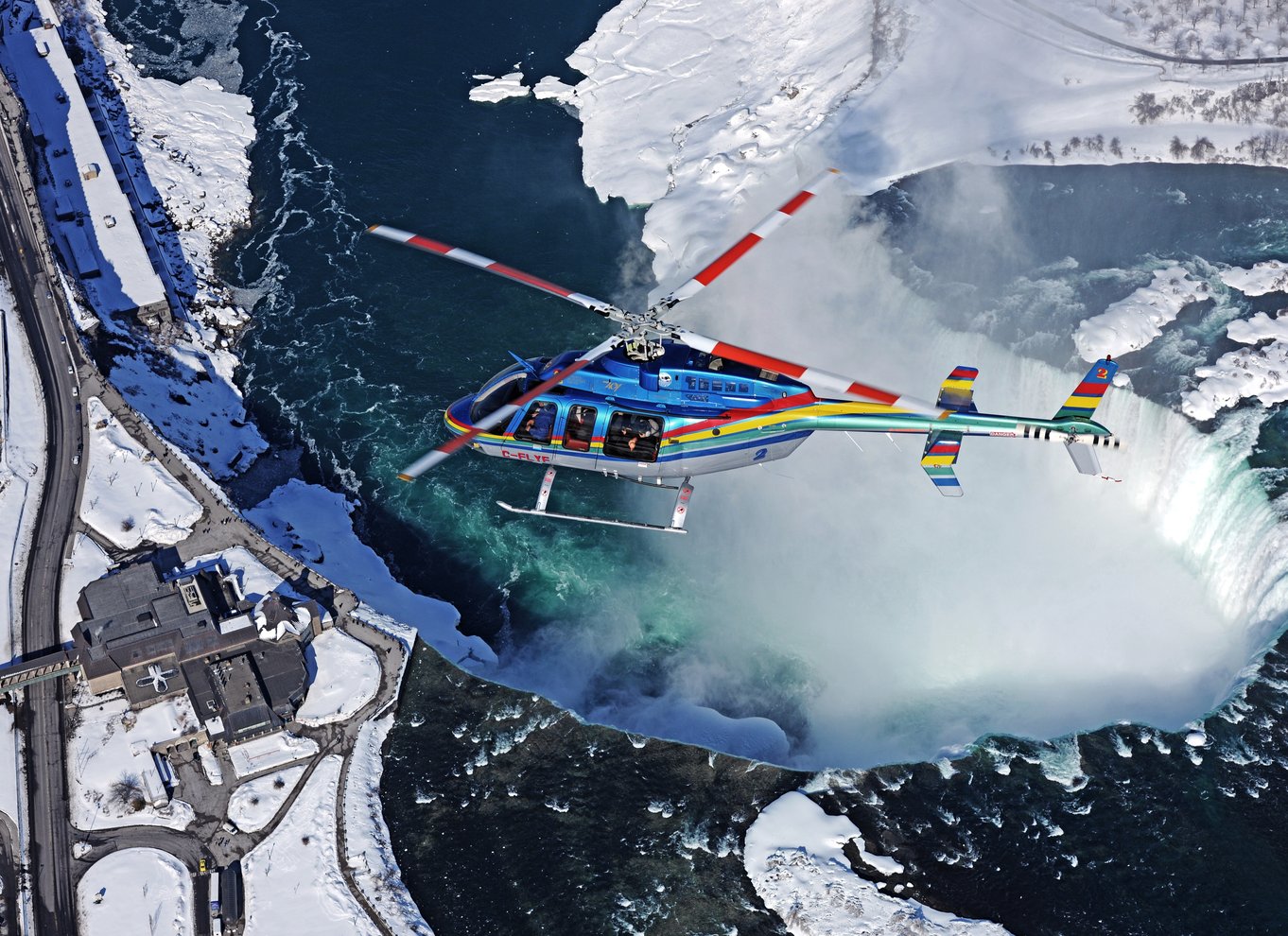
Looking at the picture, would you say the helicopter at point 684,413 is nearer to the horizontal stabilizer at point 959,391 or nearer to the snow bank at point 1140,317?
the horizontal stabilizer at point 959,391

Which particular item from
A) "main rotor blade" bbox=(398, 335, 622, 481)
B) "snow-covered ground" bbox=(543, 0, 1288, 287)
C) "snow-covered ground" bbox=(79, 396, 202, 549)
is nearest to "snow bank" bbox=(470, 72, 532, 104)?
"snow-covered ground" bbox=(543, 0, 1288, 287)

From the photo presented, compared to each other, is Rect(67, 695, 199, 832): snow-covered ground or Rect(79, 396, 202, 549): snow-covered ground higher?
Rect(79, 396, 202, 549): snow-covered ground

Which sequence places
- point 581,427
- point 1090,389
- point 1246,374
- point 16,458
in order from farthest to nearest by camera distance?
point 1246,374 → point 16,458 → point 581,427 → point 1090,389

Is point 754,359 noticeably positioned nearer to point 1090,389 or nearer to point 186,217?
point 1090,389

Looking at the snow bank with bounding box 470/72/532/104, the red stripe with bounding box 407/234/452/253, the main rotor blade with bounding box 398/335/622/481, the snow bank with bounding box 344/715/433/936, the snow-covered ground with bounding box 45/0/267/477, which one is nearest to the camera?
the snow bank with bounding box 344/715/433/936

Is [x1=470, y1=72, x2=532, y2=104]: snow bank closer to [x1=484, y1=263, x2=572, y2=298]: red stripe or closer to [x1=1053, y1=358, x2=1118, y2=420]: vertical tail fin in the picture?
[x1=484, y1=263, x2=572, y2=298]: red stripe

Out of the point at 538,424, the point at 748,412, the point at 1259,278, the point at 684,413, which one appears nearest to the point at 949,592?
the point at 748,412
